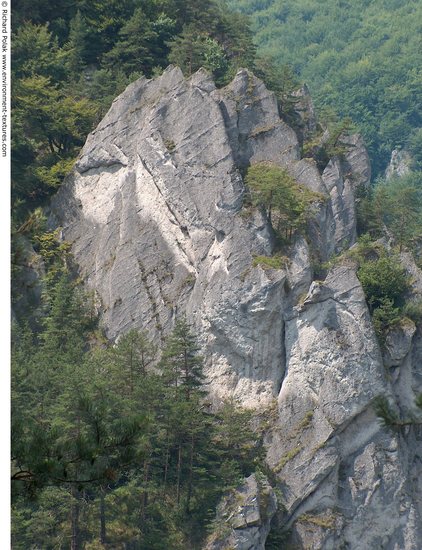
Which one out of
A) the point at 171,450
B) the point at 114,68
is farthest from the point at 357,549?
the point at 114,68

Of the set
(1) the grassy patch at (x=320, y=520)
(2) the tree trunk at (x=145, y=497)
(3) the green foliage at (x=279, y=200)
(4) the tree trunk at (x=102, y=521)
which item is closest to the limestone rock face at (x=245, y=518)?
(1) the grassy patch at (x=320, y=520)

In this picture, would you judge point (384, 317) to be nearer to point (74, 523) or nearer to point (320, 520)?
point (320, 520)

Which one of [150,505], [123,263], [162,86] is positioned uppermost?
[162,86]

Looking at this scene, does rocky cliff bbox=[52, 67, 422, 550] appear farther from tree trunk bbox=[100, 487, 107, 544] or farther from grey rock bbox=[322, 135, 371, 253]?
tree trunk bbox=[100, 487, 107, 544]

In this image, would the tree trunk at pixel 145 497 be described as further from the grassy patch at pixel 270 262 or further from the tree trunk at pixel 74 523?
the grassy patch at pixel 270 262

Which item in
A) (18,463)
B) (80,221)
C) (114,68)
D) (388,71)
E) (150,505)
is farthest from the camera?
(388,71)

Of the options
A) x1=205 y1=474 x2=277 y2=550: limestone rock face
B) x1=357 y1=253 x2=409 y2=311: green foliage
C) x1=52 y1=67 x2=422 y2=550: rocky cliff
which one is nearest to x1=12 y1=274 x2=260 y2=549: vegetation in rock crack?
x1=205 y1=474 x2=277 y2=550: limestone rock face

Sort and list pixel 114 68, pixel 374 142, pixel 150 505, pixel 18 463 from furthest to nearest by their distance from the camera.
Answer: pixel 374 142, pixel 114 68, pixel 150 505, pixel 18 463

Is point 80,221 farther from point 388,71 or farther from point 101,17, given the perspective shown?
point 388,71
